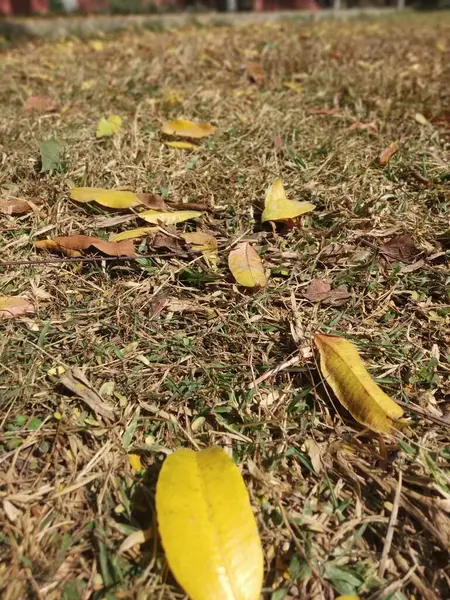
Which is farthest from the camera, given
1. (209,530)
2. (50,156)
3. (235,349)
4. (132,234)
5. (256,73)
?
(256,73)

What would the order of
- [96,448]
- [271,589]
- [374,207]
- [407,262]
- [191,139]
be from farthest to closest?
[191,139] < [374,207] < [407,262] < [96,448] < [271,589]

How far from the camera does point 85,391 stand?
44.8 inches

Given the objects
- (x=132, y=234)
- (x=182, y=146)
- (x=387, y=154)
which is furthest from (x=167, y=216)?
(x=387, y=154)

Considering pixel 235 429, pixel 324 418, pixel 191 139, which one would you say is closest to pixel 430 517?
pixel 324 418

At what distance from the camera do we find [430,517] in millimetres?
940

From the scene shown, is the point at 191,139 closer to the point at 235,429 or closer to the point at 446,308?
the point at 446,308

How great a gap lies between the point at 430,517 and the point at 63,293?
3.25ft

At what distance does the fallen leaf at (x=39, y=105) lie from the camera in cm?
238

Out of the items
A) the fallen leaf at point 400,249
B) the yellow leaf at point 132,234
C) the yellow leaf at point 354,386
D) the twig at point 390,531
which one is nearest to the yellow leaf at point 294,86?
the fallen leaf at point 400,249

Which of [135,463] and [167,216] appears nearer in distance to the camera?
[135,463]

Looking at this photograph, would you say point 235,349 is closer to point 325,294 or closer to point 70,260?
point 325,294

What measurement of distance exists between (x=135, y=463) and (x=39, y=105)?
6.44 feet

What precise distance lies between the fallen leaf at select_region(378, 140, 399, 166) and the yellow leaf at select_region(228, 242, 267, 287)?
759 millimetres

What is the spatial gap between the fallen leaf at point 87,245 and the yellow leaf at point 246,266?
0.28 meters
